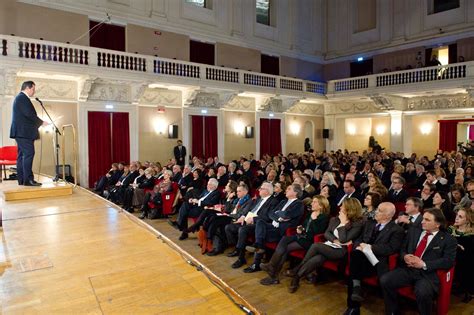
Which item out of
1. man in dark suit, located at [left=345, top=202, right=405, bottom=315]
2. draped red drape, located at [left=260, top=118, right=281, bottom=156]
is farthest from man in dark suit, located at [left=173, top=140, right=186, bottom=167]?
man in dark suit, located at [left=345, top=202, right=405, bottom=315]

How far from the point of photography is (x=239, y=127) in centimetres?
1451

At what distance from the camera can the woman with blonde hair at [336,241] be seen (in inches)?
143

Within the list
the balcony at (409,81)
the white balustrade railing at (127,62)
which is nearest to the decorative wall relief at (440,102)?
the balcony at (409,81)

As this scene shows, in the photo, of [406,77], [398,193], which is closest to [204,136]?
[406,77]

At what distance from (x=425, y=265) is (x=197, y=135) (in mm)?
10710

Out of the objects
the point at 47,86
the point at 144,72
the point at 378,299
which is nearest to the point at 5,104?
the point at 47,86

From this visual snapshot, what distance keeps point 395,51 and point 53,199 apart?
48.9ft

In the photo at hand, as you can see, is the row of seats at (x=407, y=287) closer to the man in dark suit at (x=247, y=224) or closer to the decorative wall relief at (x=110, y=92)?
the man in dark suit at (x=247, y=224)

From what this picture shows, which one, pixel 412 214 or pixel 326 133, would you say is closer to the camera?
pixel 412 214

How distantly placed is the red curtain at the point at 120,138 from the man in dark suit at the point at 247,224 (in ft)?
24.6

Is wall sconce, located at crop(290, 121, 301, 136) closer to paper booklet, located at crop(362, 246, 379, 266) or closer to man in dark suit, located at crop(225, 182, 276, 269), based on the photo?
man in dark suit, located at crop(225, 182, 276, 269)

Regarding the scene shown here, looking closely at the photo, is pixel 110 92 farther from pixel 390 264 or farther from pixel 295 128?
pixel 390 264

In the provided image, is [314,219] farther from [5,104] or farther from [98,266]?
[5,104]

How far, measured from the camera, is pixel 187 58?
1311 cm
